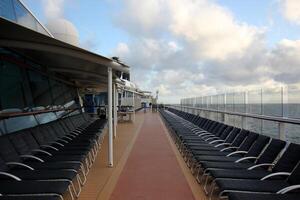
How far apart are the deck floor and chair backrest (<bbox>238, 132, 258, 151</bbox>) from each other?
1028mm

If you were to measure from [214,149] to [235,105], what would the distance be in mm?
3379

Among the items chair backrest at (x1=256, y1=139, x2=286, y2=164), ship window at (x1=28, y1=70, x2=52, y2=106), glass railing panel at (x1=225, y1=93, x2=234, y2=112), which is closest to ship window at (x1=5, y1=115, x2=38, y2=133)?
ship window at (x1=28, y1=70, x2=52, y2=106)

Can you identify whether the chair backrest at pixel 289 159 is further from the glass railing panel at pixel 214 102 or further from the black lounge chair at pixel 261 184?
the glass railing panel at pixel 214 102

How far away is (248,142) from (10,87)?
4774 mm

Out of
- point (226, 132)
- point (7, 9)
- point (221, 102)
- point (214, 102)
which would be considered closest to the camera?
point (226, 132)

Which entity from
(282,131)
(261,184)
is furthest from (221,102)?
(261,184)

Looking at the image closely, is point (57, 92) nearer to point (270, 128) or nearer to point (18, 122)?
point (18, 122)

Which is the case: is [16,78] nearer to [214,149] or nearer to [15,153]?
[15,153]

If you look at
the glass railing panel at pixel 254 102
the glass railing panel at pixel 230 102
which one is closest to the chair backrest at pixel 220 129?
the glass railing panel at pixel 254 102

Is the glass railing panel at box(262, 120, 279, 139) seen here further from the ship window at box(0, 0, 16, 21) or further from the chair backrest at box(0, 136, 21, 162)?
the ship window at box(0, 0, 16, 21)

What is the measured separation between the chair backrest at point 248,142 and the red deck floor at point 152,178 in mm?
1139

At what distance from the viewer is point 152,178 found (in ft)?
21.0

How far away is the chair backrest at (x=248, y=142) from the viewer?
248 inches

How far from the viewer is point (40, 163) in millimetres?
5648
